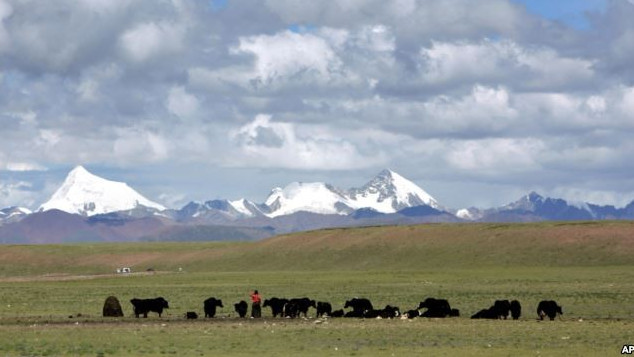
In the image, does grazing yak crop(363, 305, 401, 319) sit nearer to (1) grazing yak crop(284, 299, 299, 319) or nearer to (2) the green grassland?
(2) the green grassland

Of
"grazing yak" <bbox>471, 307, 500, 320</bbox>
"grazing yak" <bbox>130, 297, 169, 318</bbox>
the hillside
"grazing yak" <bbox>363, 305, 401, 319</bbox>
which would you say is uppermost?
the hillside

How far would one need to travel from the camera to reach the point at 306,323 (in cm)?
4809

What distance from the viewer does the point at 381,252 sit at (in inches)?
5507

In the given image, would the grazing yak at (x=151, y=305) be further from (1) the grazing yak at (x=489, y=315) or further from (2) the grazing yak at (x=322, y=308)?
(1) the grazing yak at (x=489, y=315)

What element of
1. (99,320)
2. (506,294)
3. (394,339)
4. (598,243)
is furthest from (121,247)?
(394,339)

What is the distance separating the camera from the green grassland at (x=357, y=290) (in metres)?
38.2

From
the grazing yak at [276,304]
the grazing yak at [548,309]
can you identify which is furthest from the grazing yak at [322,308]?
the grazing yak at [548,309]

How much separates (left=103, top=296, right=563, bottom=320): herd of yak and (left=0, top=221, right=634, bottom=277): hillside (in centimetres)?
7081

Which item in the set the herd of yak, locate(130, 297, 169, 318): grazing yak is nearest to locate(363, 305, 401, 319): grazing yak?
the herd of yak

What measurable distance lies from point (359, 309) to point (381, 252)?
88570mm

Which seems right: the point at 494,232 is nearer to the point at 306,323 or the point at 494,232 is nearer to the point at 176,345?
the point at 306,323

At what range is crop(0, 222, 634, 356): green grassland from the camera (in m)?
38.2

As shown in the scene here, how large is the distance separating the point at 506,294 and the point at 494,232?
74.1m

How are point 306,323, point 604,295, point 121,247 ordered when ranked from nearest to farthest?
point 306,323 < point 604,295 < point 121,247
